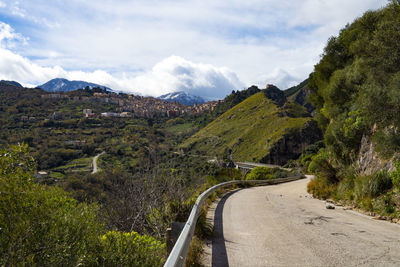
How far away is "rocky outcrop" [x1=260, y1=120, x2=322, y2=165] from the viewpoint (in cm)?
7801

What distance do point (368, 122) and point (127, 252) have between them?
11.3m

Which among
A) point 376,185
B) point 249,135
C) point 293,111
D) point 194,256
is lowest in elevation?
point 194,256

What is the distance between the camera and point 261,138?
89.2 metres

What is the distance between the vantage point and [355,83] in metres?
15.3

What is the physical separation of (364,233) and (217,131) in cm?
10877

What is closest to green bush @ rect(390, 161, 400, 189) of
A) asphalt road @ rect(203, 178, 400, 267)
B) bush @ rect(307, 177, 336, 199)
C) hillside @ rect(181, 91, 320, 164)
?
asphalt road @ rect(203, 178, 400, 267)

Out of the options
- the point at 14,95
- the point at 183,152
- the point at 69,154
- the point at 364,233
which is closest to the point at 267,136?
the point at 183,152

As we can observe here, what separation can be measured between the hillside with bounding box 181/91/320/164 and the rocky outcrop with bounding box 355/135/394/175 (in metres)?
63.8

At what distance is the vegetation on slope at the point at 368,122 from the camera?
9469mm

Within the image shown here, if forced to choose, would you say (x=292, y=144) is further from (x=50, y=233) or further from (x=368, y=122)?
(x=50, y=233)

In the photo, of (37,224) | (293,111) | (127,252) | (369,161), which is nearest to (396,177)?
(369,161)

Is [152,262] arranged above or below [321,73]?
below

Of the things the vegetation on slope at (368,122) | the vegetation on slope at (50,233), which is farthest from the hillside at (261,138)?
the vegetation on slope at (50,233)

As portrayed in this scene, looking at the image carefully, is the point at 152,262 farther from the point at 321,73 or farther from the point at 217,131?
the point at 217,131
